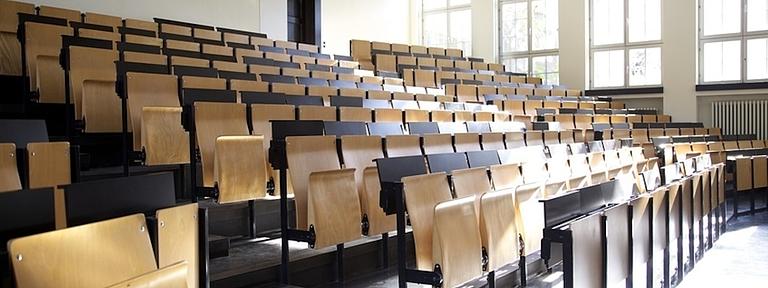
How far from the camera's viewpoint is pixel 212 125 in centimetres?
127

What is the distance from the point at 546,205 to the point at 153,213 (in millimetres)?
528

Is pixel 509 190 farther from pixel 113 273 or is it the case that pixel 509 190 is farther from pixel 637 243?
pixel 113 273

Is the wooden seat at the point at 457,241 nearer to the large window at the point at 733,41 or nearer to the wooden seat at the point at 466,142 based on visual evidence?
the wooden seat at the point at 466,142

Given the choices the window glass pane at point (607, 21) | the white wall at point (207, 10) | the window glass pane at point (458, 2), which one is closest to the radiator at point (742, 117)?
the window glass pane at point (607, 21)

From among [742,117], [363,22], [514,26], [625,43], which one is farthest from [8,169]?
[514,26]

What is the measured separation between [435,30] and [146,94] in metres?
4.04

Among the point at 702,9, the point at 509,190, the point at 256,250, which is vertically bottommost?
the point at 256,250

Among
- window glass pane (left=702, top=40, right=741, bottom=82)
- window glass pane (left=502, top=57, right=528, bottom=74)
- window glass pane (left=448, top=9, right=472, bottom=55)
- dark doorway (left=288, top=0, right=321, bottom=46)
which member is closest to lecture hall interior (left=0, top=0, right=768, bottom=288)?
dark doorway (left=288, top=0, right=321, bottom=46)

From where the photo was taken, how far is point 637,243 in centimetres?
110

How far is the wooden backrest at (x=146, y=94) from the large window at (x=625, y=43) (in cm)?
375

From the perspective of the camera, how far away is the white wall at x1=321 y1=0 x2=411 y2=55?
4.18 metres

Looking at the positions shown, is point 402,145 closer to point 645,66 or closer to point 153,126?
point 153,126

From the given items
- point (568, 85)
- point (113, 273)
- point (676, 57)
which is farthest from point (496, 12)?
point (113, 273)

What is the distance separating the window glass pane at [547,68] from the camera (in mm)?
4742
